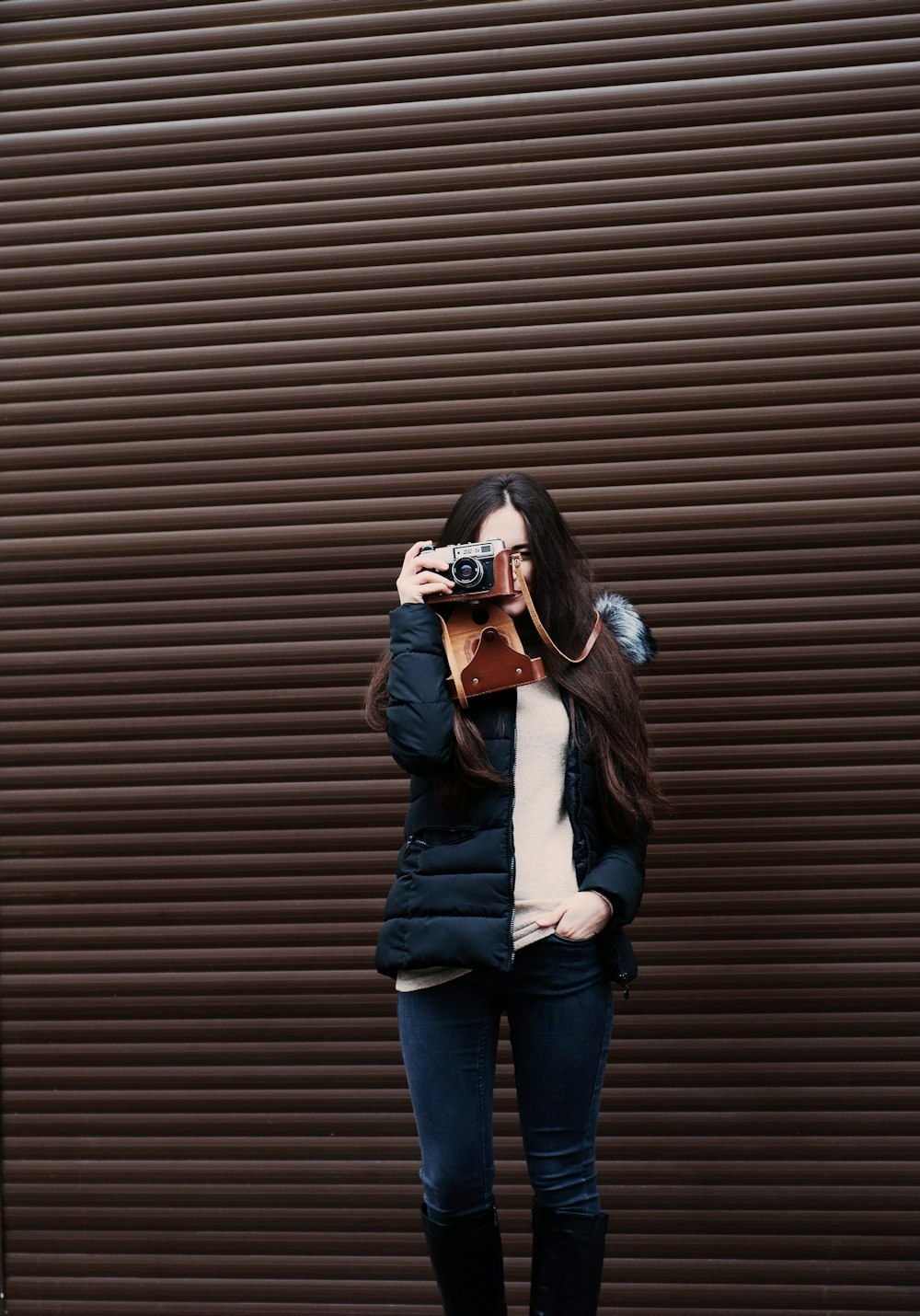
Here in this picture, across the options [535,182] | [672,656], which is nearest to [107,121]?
[535,182]

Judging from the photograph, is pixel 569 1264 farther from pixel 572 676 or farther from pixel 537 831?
pixel 572 676

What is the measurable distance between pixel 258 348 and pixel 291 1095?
232 centimetres

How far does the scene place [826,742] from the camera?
9.89 ft

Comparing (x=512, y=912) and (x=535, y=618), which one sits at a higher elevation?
(x=535, y=618)

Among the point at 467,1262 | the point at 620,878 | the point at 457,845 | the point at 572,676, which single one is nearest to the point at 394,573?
the point at 572,676

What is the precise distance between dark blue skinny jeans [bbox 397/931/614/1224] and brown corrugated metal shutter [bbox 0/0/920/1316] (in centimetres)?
80

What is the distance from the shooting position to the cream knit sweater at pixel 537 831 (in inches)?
87.4

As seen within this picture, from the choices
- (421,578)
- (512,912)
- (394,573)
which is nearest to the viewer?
(512,912)

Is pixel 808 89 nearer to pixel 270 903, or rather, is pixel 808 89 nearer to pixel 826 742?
pixel 826 742

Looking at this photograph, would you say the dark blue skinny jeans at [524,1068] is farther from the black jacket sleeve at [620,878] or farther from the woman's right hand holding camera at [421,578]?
the woman's right hand holding camera at [421,578]

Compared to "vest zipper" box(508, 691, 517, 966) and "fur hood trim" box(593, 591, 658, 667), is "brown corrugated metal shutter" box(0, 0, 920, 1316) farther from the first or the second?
"vest zipper" box(508, 691, 517, 966)

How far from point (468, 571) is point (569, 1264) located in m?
1.52

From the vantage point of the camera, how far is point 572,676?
7.63 ft

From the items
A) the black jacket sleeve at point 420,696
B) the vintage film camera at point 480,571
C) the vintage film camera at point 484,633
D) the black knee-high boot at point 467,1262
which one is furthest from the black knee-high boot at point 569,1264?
the vintage film camera at point 480,571
